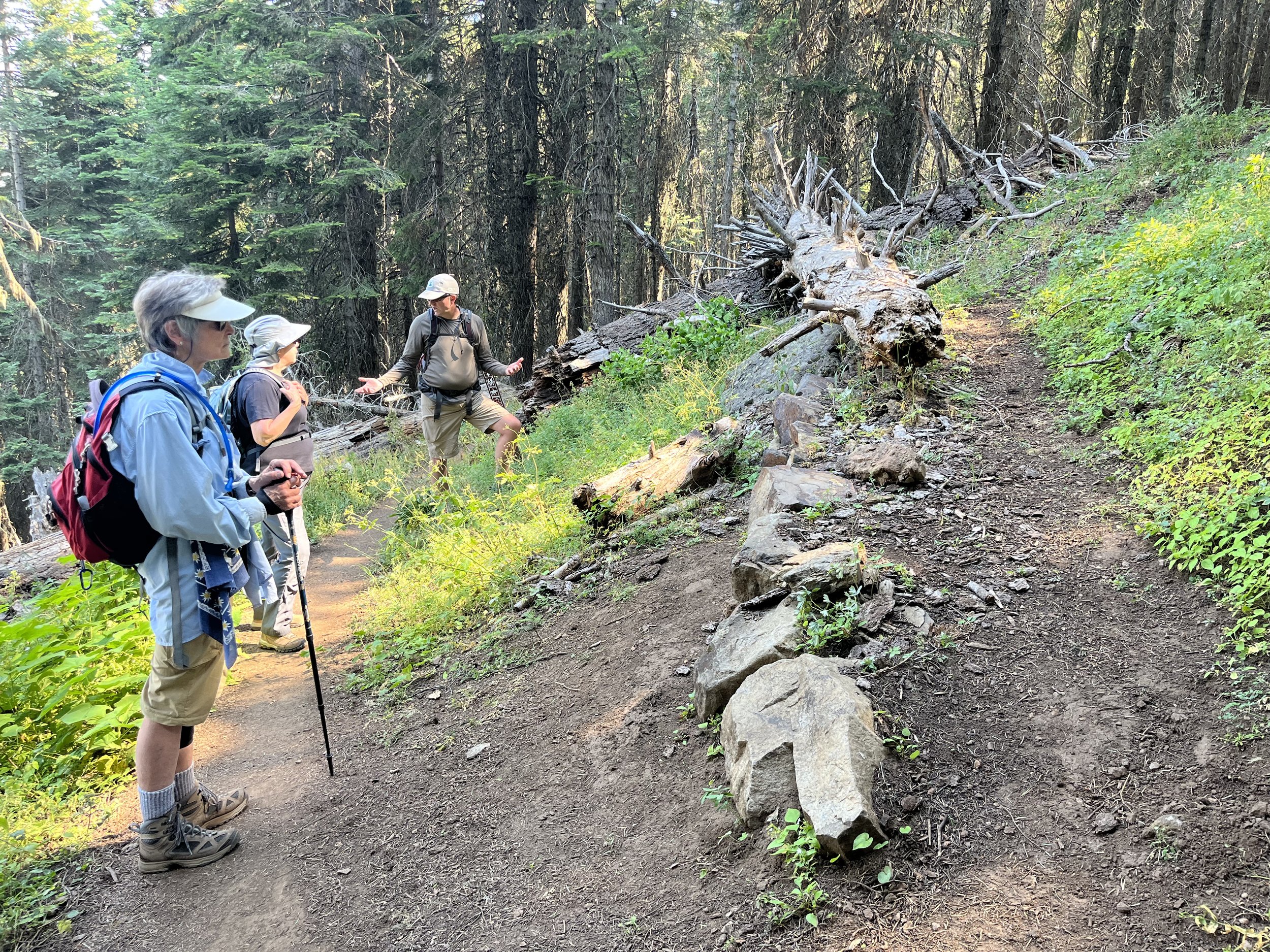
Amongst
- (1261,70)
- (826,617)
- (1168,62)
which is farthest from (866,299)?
(1168,62)

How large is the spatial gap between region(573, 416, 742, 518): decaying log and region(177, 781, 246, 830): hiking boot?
299 centimetres

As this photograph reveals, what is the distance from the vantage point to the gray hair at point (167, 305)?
9.78 ft

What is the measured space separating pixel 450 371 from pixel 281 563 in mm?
2627

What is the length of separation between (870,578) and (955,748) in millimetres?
902

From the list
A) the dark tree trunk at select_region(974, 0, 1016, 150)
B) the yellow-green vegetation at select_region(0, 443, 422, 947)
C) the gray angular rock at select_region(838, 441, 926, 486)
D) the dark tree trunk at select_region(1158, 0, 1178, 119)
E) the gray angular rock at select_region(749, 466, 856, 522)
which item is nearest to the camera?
the yellow-green vegetation at select_region(0, 443, 422, 947)

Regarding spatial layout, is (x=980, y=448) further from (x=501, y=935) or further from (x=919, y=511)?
(x=501, y=935)

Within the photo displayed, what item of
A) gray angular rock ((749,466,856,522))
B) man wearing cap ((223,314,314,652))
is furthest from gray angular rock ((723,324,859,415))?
man wearing cap ((223,314,314,652))

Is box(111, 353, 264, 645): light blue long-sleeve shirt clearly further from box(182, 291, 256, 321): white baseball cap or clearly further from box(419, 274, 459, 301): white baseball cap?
box(419, 274, 459, 301): white baseball cap

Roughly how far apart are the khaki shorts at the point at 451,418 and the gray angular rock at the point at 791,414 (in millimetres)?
3057

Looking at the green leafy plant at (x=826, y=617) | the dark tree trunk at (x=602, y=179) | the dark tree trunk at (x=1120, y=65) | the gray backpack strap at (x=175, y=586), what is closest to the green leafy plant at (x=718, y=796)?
the green leafy plant at (x=826, y=617)

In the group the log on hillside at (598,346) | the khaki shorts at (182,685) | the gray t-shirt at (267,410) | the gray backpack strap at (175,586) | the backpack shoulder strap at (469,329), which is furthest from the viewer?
the log on hillside at (598,346)

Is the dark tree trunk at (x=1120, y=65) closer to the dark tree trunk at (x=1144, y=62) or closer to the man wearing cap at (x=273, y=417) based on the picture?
the dark tree trunk at (x=1144, y=62)

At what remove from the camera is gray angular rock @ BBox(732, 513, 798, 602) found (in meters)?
3.62

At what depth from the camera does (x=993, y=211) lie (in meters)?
11.0
